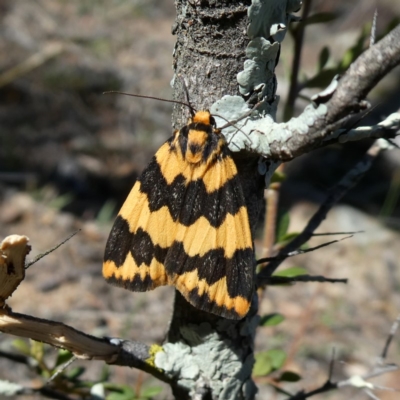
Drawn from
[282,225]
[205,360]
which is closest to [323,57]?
[282,225]

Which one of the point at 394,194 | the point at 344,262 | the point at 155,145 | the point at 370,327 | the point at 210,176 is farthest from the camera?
the point at 155,145

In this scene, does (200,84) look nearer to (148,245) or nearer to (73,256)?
(148,245)

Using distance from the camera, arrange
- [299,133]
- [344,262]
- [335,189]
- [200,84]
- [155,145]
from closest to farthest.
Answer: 1. [299,133]
2. [200,84]
3. [335,189]
4. [344,262]
5. [155,145]

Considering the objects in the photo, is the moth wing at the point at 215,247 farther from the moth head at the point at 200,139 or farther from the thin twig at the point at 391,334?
the thin twig at the point at 391,334

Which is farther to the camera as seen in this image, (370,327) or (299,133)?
(370,327)

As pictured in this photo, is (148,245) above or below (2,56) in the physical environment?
below

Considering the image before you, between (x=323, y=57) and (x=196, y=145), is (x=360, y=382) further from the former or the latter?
(x=323, y=57)

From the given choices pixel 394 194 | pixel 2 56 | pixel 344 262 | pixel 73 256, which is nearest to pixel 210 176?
pixel 73 256
